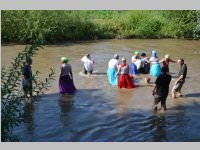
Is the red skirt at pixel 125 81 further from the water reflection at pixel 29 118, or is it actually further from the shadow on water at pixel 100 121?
the water reflection at pixel 29 118

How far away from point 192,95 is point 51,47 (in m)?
14.1

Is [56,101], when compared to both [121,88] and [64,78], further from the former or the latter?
[121,88]

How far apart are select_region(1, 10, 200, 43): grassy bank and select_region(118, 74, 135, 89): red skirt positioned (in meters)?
13.6

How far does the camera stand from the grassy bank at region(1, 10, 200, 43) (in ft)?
97.1

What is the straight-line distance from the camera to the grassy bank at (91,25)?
97.1 feet

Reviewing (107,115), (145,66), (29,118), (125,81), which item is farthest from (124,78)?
(29,118)

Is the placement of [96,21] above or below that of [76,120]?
above

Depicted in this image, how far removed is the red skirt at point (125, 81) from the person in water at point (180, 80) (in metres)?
1.99

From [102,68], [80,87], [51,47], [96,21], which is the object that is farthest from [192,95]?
[96,21]

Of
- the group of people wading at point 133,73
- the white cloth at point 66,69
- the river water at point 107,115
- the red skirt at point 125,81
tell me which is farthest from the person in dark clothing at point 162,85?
the white cloth at point 66,69

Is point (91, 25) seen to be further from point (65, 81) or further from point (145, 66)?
point (65, 81)

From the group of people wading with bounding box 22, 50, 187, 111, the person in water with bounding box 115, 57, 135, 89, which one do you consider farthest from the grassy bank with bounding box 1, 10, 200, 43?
the person in water with bounding box 115, 57, 135, 89

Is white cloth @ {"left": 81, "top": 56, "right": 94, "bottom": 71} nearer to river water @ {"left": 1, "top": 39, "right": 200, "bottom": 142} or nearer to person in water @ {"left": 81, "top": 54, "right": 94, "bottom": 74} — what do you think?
person in water @ {"left": 81, "top": 54, "right": 94, "bottom": 74}

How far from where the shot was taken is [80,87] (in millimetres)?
17000
